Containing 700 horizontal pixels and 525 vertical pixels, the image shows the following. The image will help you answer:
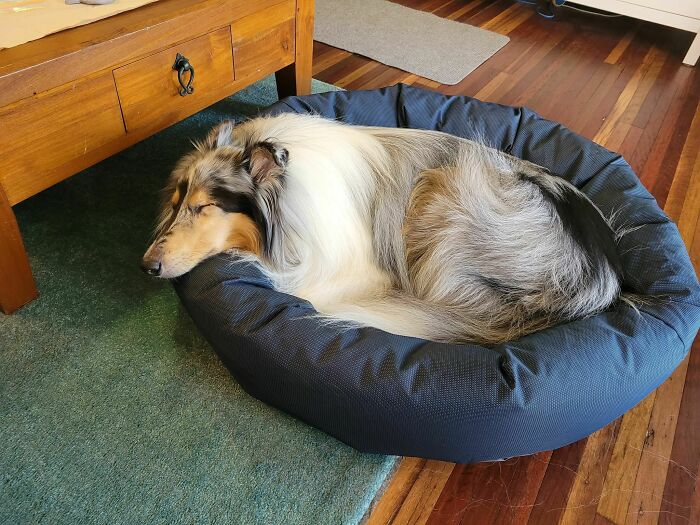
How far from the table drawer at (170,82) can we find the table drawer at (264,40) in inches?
2.4

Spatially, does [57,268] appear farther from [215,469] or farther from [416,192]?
[416,192]

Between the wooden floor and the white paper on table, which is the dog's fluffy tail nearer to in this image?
the wooden floor

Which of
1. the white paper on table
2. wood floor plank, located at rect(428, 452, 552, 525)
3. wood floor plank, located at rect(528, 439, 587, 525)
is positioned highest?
the white paper on table

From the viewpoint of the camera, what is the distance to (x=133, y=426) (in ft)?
5.10

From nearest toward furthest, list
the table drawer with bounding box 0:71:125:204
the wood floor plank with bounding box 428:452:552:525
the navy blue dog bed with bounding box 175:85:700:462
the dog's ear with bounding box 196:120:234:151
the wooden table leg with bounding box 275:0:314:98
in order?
the navy blue dog bed with bounding box 175:85:700:462 → the wood floor plank with bounding box 428:452:552:525 → the table drawer with bounding box 0:71:125:204 → the dog's ear with bounding box 196:120:234:151 → the wooden table leg with bounding box 275:0:314:98

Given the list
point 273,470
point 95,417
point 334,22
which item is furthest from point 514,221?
point 334,22

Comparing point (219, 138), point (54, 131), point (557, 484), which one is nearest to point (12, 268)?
point (54, 131)

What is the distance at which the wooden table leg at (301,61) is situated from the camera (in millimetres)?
2496

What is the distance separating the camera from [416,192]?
6.16 ft

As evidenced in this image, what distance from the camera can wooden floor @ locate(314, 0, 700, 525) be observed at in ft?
4.89

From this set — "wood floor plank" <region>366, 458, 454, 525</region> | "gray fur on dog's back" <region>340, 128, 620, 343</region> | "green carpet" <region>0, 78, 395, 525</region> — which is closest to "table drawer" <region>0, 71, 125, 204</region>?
"green carpet" <region>0, 78, 395, 525</region>

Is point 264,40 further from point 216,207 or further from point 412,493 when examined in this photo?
point 412,493

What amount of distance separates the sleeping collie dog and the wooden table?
0.31 metres

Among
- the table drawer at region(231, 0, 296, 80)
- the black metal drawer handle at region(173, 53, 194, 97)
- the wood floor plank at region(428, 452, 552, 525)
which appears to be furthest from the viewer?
the table drawer at region(231, 0, 296, 80)
